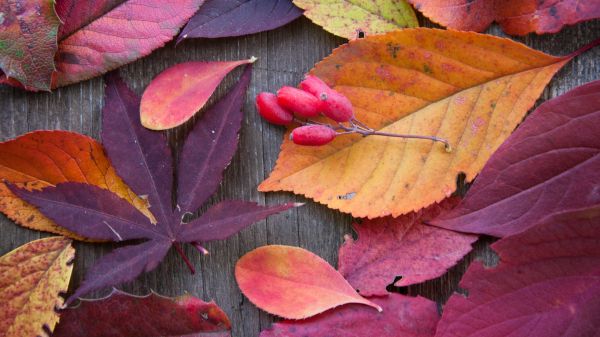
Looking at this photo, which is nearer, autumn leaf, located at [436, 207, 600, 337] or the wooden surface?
autumn leaf, located at [436, 207, 600, 337]

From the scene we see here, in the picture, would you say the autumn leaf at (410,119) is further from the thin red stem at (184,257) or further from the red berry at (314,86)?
the thin red stem at (184,257)

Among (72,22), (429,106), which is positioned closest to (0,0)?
(72,22)

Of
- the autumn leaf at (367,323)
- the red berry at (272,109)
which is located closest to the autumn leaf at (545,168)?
the autumn leaf at (367,323)

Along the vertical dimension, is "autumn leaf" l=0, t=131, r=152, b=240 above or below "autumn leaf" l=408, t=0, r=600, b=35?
below

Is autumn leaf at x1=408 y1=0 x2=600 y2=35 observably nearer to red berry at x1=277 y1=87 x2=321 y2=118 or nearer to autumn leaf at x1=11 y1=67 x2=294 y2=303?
red berry at x1=277 y1=87 x2=321 y2=118

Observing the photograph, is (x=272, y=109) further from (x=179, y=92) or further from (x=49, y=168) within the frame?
(x=49, y=168)

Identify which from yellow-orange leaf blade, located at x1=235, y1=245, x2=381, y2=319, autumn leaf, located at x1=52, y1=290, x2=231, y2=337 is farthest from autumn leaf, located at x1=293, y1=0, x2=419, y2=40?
autumn leaf, located at x1=52, y1=290, x2=231, y2=337

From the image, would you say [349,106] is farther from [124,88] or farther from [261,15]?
[124,88]
